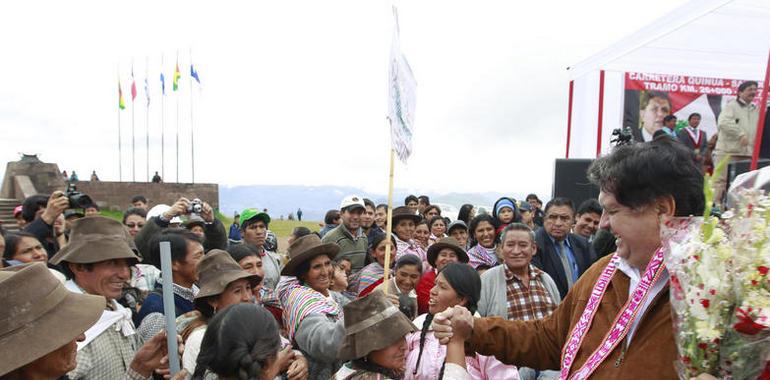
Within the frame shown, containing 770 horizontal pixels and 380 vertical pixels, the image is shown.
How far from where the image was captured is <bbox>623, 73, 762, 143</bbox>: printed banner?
10.4 meters

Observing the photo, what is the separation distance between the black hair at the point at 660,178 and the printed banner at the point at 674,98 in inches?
372

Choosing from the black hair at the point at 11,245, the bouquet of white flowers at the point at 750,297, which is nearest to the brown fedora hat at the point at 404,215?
the black hair at the point at 11,245

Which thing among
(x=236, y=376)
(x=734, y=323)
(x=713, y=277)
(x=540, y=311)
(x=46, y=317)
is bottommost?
(x=540, y=311)

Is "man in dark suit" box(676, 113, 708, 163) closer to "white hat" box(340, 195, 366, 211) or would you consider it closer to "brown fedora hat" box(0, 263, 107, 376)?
"white hat" box(340, 195, 366, 211)

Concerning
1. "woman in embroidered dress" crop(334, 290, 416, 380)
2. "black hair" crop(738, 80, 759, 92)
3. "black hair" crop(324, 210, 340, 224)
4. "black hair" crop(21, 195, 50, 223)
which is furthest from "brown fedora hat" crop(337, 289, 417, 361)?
"black hair" crop(738, 80, 759, 92)

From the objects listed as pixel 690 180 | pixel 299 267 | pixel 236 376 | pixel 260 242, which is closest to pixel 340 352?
pixel 236 376

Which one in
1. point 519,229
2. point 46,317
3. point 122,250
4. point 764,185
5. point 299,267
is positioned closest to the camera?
point 764,185

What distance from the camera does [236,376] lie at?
6.41 feet

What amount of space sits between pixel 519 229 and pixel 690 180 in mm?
2358

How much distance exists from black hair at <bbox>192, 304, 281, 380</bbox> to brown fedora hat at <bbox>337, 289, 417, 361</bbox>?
1.81 ft

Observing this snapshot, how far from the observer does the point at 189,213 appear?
17.2 ft

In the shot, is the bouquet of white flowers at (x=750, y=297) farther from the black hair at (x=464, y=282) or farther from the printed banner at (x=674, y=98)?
the printed banner at (x=674, y=98)

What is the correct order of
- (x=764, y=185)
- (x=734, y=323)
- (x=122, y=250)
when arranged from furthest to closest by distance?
(x=122, y=250), (x=764, y=185), (x=734, y=323)

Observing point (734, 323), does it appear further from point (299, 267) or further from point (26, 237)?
point (26, 237)
